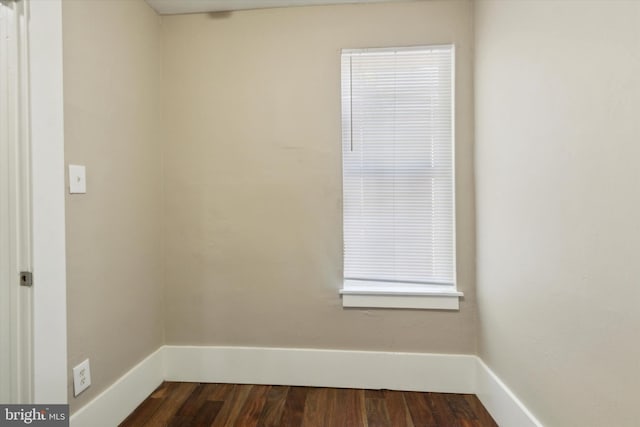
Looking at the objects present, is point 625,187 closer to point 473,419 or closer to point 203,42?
point 473,419

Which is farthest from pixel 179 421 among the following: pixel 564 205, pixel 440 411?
pixel 564 205

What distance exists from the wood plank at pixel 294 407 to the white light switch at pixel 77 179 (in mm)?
1462

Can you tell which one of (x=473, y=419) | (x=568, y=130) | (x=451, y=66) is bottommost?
(x=473, y=419)

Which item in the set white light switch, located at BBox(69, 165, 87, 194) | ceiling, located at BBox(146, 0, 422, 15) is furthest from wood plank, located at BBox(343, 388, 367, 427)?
ceiling, located at BBox(146, 0, 422, 15)

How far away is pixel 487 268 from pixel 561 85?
955mm

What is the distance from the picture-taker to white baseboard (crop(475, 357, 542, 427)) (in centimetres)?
133

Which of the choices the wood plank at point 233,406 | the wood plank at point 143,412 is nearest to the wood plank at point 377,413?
the wood plank at point 233,406

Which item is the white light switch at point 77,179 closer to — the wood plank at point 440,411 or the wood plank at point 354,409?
the wood plank at point 354,409

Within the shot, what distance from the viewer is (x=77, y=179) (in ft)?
4.41

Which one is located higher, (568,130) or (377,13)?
(377,13)

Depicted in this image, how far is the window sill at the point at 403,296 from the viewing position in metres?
1.82

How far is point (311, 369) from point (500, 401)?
3.30ft

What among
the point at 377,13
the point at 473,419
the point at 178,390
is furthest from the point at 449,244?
the point at 178,390

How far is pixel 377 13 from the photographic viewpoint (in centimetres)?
185
